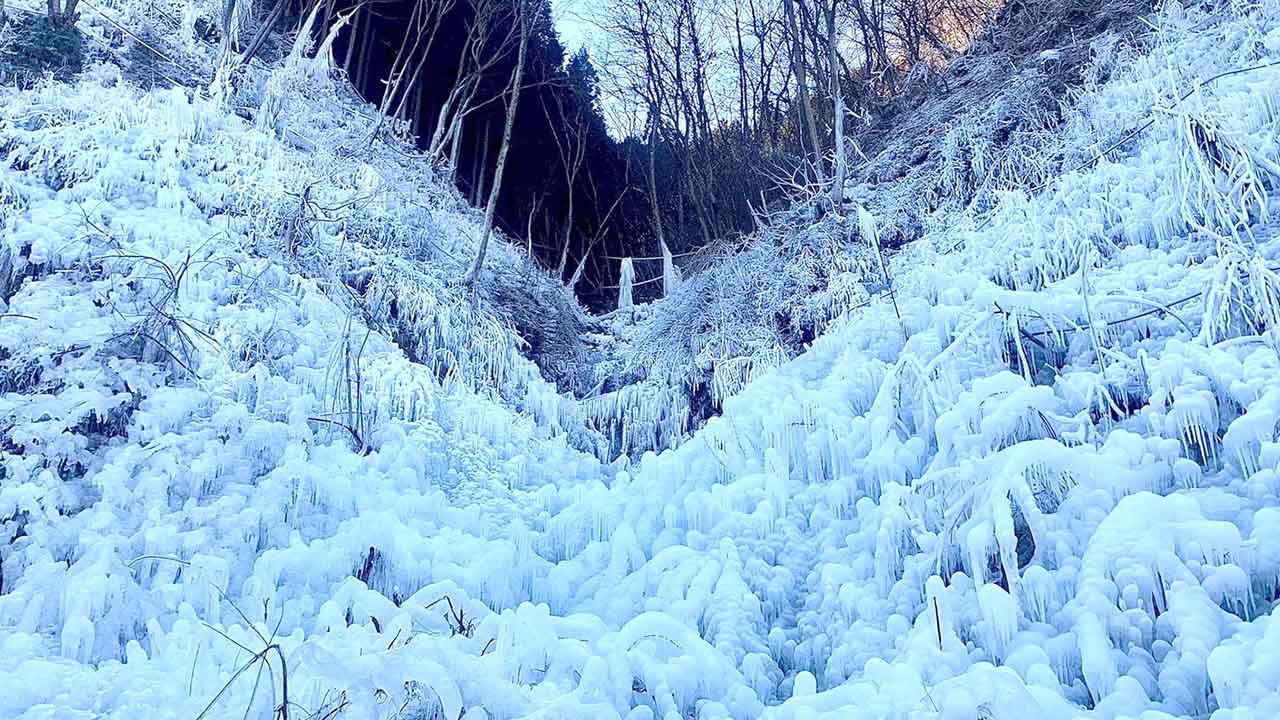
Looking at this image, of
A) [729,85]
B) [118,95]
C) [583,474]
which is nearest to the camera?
[583,474]

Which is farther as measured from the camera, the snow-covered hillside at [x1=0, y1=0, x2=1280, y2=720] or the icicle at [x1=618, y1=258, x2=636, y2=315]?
the icicle at [x1=618, y1=258, x2=636, y2=315]

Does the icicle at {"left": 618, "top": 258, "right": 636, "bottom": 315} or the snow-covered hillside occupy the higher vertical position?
the icicle at {"left": 618, "top": 258, "right": 636, "bottom": 315}

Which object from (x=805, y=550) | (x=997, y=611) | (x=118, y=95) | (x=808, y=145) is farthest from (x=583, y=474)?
(x=808, y=145)

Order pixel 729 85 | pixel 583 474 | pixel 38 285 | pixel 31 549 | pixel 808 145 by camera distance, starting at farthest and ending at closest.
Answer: pixel 729 85
pixel 808 145
pixel 583 474
pixel 38 285
pixel 31 549

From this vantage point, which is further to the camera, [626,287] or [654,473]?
[626,287]

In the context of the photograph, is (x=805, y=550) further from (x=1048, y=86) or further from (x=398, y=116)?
(x=398, y=116)

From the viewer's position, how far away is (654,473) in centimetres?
478

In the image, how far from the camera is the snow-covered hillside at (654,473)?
286 cm

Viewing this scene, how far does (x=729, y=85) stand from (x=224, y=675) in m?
13.0

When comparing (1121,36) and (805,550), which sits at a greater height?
(1121,36)

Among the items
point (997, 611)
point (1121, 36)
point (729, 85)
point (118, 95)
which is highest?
point (729, 85)

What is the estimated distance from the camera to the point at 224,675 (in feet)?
10.1

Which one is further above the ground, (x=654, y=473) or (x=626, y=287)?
(x=626, y=287)

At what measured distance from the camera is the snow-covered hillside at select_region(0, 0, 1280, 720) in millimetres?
2861
